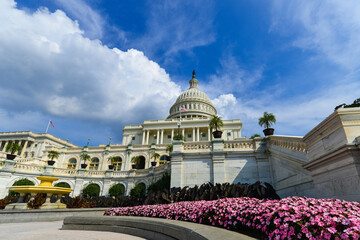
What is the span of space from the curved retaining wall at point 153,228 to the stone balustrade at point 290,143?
611 cm

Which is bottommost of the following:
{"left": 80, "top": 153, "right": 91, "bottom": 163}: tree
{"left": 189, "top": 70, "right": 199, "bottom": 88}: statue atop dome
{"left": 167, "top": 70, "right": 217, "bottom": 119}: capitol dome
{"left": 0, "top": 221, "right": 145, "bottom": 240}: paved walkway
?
{"left": 0, "top": 221, "right": 145, "bottom": 240}: paved walkway

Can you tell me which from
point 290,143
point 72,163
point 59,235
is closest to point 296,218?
point 59,235

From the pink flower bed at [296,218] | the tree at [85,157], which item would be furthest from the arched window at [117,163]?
the pink flower bed at [296,218]

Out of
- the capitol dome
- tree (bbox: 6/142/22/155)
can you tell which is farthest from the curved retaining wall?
the capitol dome

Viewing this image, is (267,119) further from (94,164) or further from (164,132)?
(164,132)

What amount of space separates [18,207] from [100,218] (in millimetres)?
7352

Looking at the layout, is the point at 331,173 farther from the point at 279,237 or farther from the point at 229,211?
the point at 279,237

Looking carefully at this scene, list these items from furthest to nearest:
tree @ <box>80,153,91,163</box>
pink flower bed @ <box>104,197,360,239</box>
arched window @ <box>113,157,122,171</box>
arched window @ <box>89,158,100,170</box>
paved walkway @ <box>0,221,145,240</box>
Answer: arched window @ <box>89,158,100,170</box> → arched window @ <box>113,157,122,171</box> → tree @ <box>80,153,91,163</box> → paved walkway @ <box>0,221,145,240</box> → pink flower bed @ <box>104,197,360,239</box>

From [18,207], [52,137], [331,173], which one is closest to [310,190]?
[331,173]

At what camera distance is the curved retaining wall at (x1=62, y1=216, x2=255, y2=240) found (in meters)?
3.62

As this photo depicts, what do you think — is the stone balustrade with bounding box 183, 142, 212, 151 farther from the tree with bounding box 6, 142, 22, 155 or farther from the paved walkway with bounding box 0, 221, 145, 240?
the tree with bounding box 6, 142, 22, 155

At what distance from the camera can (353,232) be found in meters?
2.43

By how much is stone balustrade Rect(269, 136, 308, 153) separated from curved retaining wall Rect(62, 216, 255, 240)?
20.1 ft

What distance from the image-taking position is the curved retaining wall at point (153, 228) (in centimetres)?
362
